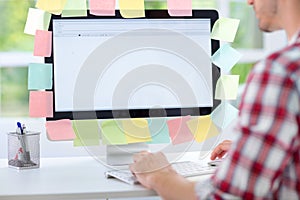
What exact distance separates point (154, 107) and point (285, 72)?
0.79 metres

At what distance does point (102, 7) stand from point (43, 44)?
0.71 ft

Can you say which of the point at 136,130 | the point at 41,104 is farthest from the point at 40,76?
the point at 136,130

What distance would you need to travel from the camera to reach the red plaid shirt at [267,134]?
1.12m

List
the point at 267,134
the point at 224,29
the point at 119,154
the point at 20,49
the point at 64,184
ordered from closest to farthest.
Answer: the point at 267,134, the point at 64,184, the point at 119,154, the point at 224,29, the point at 20,49

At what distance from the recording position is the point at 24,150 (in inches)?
73.2

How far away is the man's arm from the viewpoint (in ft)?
4.56

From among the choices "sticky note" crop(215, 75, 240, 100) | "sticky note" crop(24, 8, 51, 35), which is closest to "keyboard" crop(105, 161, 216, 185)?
"sticky note" crop(215, 75, 240, 100)

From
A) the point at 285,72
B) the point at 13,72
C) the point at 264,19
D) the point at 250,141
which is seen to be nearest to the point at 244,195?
the point at 250,141

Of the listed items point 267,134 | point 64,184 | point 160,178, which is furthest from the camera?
point 64,184

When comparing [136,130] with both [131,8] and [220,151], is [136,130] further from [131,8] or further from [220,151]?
[131,8]

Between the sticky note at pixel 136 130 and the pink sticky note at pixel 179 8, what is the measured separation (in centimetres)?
35

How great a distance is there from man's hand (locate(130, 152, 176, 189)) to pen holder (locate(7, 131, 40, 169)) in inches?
14.4

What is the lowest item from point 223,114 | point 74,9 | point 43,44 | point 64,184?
point 64,184

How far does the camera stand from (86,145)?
6.41ft
